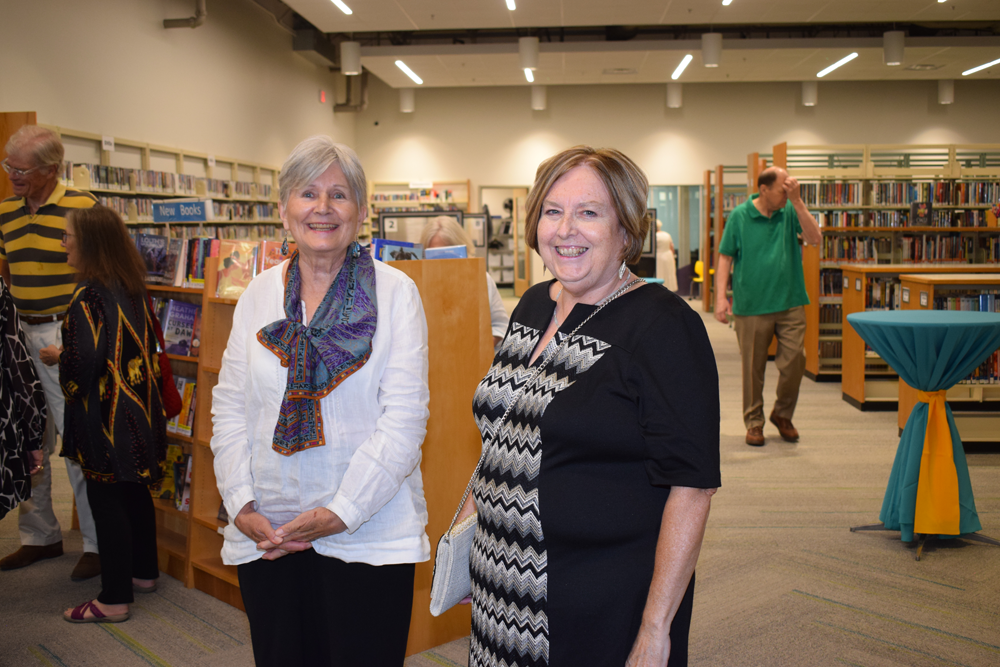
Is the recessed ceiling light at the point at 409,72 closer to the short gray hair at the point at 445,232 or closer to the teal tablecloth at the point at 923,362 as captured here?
the short gray hair at the point at 445,232

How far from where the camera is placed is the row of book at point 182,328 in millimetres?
3352

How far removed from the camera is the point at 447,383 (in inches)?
106

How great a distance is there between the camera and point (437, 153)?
623 inches

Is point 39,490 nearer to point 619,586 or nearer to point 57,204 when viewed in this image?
point 57,204

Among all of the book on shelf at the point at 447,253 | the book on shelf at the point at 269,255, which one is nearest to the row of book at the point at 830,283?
the book on shelf at the point at 447,253

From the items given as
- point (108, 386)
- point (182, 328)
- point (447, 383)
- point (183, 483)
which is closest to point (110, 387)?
point (108, 386)

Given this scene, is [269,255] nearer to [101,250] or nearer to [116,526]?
[101,250]

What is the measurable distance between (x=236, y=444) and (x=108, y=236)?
1.54 metres

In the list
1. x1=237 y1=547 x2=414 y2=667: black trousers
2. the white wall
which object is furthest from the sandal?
the white wall

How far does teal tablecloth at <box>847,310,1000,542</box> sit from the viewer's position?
3.37 meters

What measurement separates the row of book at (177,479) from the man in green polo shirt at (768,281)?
141 inches

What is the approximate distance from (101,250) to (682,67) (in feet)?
39.7

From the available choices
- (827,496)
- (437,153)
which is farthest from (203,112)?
(827,496)

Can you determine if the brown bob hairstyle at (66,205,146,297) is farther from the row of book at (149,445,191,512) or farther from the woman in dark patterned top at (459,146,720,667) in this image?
the woman in dark patterned top at (459,146,720,667)
